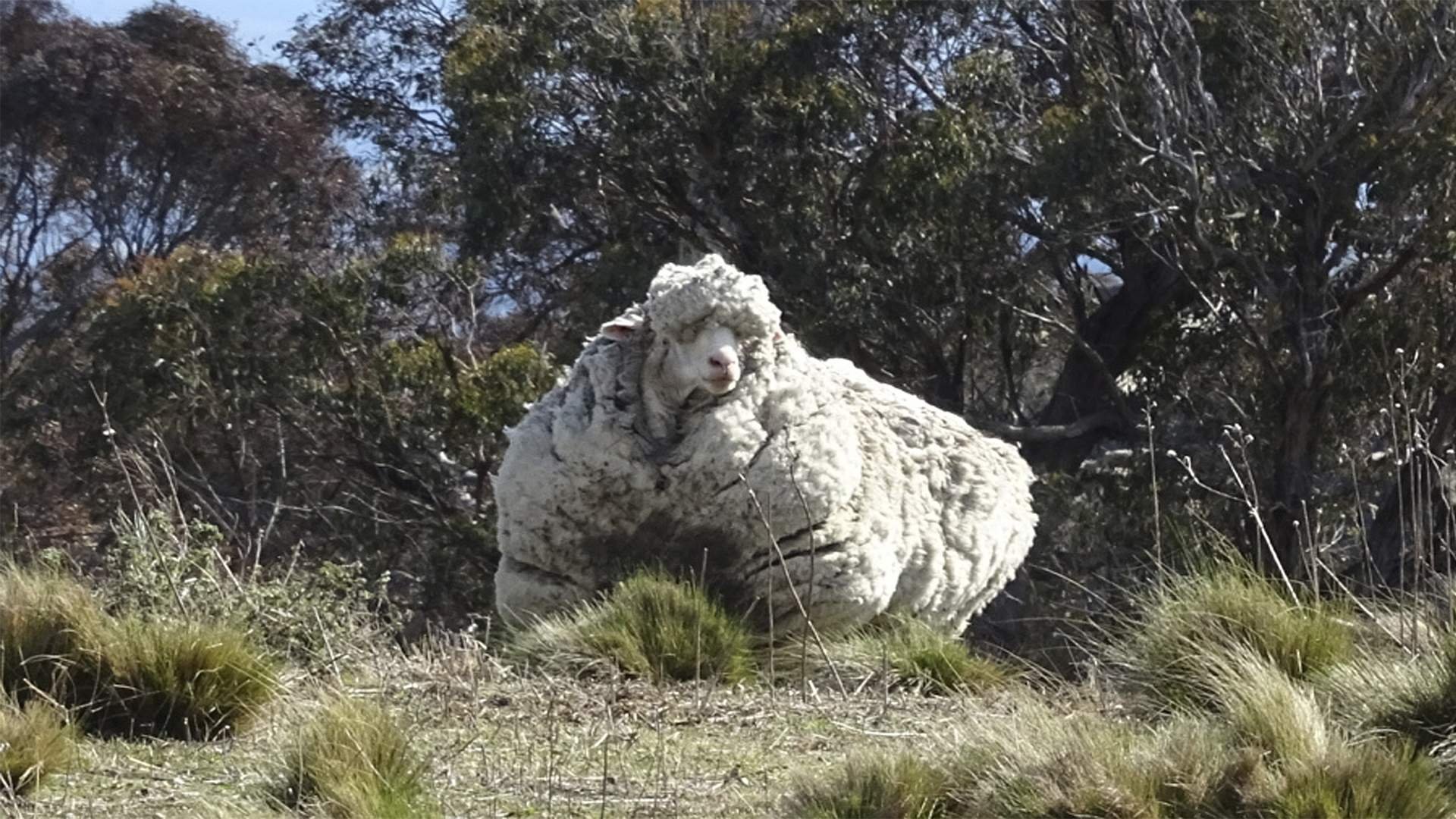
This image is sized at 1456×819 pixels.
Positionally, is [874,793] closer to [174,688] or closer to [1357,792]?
[1357,792]

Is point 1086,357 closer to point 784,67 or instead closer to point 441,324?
point 784,67

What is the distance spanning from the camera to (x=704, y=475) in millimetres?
7656

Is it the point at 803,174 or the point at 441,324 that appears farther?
the point at 441,324

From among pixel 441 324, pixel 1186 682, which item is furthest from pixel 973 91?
pixel 1186 682

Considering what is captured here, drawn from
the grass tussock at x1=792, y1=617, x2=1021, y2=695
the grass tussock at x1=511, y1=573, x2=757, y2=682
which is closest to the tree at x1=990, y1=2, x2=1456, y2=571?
the grass tussock at x1=792, y1=617, x2=1021, y2=695

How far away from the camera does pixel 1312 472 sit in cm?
1723

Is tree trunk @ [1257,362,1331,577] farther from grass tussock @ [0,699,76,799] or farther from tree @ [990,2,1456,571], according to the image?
grass tussock @ [0,699,76,799]

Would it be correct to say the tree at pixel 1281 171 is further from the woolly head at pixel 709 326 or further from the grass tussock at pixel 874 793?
the grass tussock at pixel 874 793

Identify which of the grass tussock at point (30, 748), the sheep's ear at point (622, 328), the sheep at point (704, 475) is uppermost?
the sheep's ear at point (622, 328)

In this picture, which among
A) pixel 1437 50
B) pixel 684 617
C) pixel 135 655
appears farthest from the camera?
pixel 1437 50

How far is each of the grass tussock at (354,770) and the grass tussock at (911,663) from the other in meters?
1.94

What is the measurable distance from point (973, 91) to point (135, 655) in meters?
14.1

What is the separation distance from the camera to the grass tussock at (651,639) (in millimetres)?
6633

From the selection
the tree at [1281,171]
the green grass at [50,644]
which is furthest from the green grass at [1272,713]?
the tree at [1281,171]
